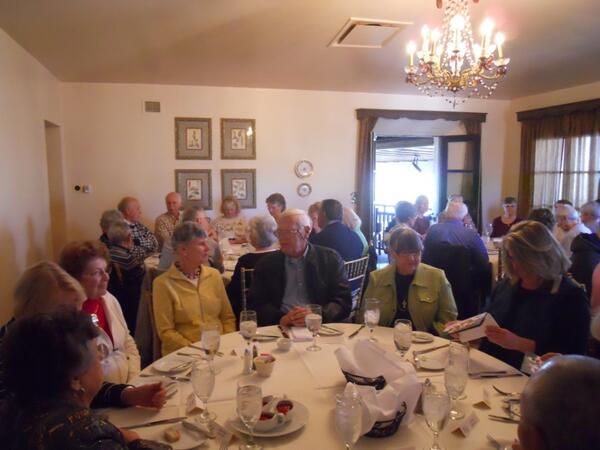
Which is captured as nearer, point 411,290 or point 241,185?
point 411,290

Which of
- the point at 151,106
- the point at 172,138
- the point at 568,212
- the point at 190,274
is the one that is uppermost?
the point at 151,106

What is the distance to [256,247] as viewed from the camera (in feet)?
10.7

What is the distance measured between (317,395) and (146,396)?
1.85 feet

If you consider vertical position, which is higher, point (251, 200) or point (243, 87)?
point (243, 87)

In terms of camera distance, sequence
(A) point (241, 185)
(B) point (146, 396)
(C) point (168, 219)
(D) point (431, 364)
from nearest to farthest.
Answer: (B) point (146, 396) < (D) point (431, 364) < (C) point (168, 219) < (A) point (241, 185)

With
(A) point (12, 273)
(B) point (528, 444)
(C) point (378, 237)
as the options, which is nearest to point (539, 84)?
(C) point (378, 237)

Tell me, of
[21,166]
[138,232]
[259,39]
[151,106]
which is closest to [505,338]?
[259,39]

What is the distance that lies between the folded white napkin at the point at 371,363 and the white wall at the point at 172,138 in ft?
16.3

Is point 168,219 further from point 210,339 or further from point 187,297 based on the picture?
point 210,339

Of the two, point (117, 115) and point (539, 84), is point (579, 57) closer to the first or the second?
point (539, 84)

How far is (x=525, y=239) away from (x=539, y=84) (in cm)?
506

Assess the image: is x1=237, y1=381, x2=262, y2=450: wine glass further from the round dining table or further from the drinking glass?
the drinking glass

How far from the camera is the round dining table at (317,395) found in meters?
1.21

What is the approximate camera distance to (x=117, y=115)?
5812mm
